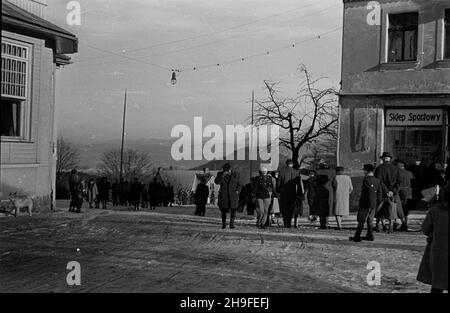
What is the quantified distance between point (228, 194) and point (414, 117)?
1059cm

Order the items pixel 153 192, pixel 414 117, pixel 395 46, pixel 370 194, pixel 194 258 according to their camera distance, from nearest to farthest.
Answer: pixel 194 258, pixel 370 194, pixel 414 117, pixel 395 46, pixel 153 192

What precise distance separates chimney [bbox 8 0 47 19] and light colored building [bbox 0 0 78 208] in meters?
0.04

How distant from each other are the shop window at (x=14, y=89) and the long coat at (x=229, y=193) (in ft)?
21.0

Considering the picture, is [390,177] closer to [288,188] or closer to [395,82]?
[288,188]

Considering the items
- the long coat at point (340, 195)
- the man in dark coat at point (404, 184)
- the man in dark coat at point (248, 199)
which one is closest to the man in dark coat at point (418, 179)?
the long coat at point (340, 195)

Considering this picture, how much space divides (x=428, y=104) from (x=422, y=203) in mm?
3591

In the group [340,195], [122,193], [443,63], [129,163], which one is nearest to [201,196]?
[340,195]

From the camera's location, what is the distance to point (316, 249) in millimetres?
12312

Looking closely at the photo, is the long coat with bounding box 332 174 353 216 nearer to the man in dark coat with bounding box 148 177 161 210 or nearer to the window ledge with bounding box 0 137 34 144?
the window ledge with bounding box 0 137 34 144

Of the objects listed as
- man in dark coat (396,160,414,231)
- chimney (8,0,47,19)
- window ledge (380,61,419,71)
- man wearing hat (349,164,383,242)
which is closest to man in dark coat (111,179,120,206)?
chimney (8,0,47,19)

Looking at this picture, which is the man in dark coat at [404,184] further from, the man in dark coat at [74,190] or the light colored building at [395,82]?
the man in dark coat at [74,190]

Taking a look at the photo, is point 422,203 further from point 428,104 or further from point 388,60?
point 388,60

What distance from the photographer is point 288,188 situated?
16.2 meters
